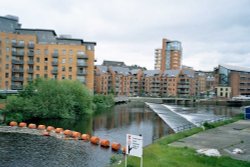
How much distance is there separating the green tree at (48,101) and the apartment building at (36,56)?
2043 cm

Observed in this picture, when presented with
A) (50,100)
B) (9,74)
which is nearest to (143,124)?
(50,100)

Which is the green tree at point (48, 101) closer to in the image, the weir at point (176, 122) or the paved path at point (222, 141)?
the weir at point (176, 122)

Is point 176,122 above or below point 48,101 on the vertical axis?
below

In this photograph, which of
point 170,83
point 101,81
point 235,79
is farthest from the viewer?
point 235,79

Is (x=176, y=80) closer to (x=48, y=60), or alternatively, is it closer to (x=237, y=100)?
(x=237, y=100)

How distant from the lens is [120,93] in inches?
5610

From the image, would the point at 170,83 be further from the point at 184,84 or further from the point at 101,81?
the point at 101,81

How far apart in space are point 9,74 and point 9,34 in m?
11.5

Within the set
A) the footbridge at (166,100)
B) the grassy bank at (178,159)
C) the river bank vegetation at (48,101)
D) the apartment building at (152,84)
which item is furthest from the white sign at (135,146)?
the apartment building at (152,84)

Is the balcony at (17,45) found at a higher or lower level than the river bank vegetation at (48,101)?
higher

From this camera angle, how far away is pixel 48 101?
205 feet

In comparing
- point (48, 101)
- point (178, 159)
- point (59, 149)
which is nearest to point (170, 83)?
point (48, 101)

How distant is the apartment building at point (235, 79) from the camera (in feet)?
525

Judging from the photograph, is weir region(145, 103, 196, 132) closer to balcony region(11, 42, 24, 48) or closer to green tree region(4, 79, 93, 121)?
green tree region(4, 79, 93, 121)
